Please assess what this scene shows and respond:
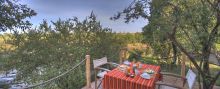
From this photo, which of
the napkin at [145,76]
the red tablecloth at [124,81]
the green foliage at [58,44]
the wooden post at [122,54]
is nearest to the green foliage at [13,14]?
the green foliage at [58,44]

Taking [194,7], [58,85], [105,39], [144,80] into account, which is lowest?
[58,85]

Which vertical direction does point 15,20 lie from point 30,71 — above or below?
above

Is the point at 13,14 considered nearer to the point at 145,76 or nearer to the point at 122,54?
the point at 122,54

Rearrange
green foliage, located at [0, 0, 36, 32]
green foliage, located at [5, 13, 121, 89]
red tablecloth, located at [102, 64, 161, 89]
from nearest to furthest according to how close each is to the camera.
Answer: red tablecloth, located at [102, 64, 161, 89], green foliage, located at [0, 0, 36, 32], green foliage, located at [5, 13, 121, 89]

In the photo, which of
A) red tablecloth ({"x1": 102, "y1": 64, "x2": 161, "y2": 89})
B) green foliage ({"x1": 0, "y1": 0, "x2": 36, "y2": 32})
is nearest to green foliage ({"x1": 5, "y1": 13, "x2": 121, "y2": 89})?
green foliage ({"x1": 0, "y1": 0, "x2": 36, "y2": 32})

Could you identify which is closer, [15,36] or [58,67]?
[58,67]

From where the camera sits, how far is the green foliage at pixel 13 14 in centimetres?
624

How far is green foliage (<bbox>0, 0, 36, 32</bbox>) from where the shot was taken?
624 centimetres

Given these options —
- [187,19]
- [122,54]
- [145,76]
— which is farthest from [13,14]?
Answer: [187,19]

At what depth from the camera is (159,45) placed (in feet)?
31.4

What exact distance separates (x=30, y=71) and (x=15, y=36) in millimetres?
1291

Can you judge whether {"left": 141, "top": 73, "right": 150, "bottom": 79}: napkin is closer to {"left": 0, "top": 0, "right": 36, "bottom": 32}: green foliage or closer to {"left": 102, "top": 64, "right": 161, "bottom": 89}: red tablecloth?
{"left": 102, "top": 64, "right": 161, "bottom": 89}: red tablecloth

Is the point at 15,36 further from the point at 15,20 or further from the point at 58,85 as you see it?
the point at 58,85

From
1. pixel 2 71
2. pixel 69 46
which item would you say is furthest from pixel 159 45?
pixel 2 71
